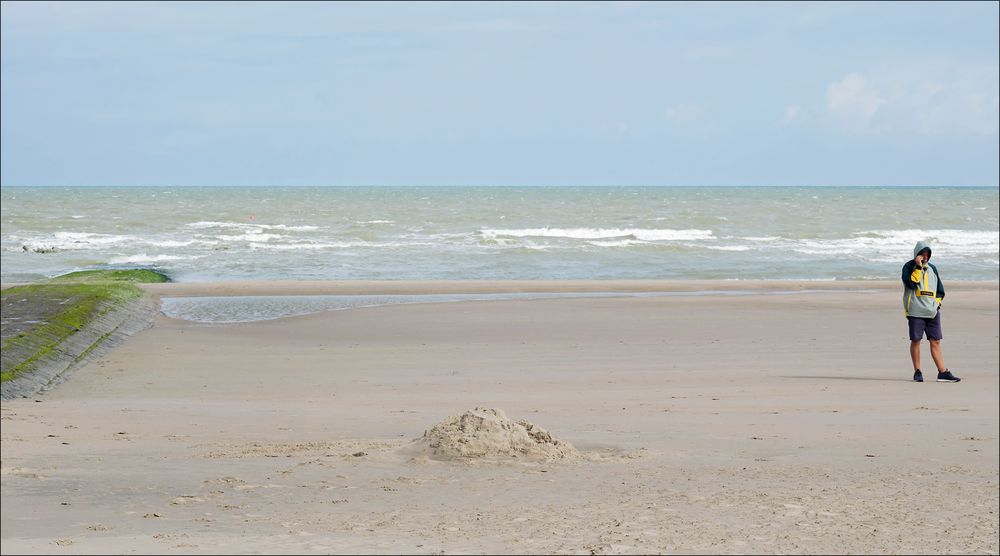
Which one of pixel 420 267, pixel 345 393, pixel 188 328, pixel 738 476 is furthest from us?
pixel 420 267

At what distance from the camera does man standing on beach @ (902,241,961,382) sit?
1038cm

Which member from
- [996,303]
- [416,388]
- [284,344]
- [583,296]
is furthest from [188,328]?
[996,303]

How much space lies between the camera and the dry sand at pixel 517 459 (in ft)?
16.9

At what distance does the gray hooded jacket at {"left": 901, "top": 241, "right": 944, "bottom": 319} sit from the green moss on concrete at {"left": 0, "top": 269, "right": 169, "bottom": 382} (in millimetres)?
8445

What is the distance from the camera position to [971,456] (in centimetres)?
704

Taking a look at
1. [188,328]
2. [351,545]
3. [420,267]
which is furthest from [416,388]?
[420,267]

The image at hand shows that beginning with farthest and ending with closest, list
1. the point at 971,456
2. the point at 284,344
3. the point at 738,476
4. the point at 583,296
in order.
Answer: the point at 583,296, the point at 284,344, the point at 971,456, the point at 738,476

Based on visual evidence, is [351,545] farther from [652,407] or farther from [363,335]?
[363,335]

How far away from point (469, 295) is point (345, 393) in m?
11.9

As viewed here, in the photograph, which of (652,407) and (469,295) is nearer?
(652,407)

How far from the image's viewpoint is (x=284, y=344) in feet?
47.6

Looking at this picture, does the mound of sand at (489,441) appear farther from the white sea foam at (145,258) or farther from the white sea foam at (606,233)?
the white sea foam at (606,233)

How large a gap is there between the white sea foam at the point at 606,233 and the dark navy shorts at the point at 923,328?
3316 centimetres

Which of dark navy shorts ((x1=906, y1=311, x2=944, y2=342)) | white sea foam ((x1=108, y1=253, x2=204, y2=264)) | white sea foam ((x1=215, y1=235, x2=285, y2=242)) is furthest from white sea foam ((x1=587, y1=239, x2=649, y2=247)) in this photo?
dark navy shorts ((x1=906, y1=311, x2=944, y2=342))
